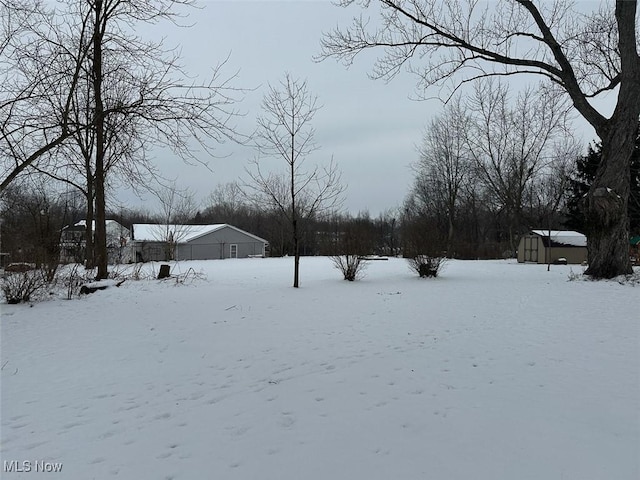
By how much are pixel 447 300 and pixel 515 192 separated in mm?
29874

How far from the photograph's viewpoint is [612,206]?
36.7ft

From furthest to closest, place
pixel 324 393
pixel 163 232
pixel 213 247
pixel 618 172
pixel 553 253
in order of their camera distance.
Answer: pixel 213 247 → pixel 163 232 → pixel 553 253 → pixel 618 172 → pixel 324 393

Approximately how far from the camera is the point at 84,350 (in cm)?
566

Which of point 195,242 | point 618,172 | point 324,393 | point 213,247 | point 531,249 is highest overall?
point 618,172

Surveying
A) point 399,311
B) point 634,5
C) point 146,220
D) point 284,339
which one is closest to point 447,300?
point 399,311

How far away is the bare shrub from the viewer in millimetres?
8344

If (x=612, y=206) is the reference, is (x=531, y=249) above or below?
below

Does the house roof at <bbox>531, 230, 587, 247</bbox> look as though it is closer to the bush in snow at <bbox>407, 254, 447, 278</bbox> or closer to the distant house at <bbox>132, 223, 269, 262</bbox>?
the bush in snow at <bbox>407, 254, 447, 278</bbox>

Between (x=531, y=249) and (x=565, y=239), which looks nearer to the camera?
(x=565, y=239)

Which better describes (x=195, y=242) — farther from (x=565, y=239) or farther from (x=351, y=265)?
(x=565, y=239)

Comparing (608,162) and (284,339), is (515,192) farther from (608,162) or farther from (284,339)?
(284,339)

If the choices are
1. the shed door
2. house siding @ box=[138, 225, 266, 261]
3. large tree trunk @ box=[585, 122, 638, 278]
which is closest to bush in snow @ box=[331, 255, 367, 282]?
large tree trunk @ box=[585, 122, 638, 278]

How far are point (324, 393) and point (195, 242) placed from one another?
39.6 meters

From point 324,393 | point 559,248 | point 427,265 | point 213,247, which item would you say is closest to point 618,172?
point 427,265
